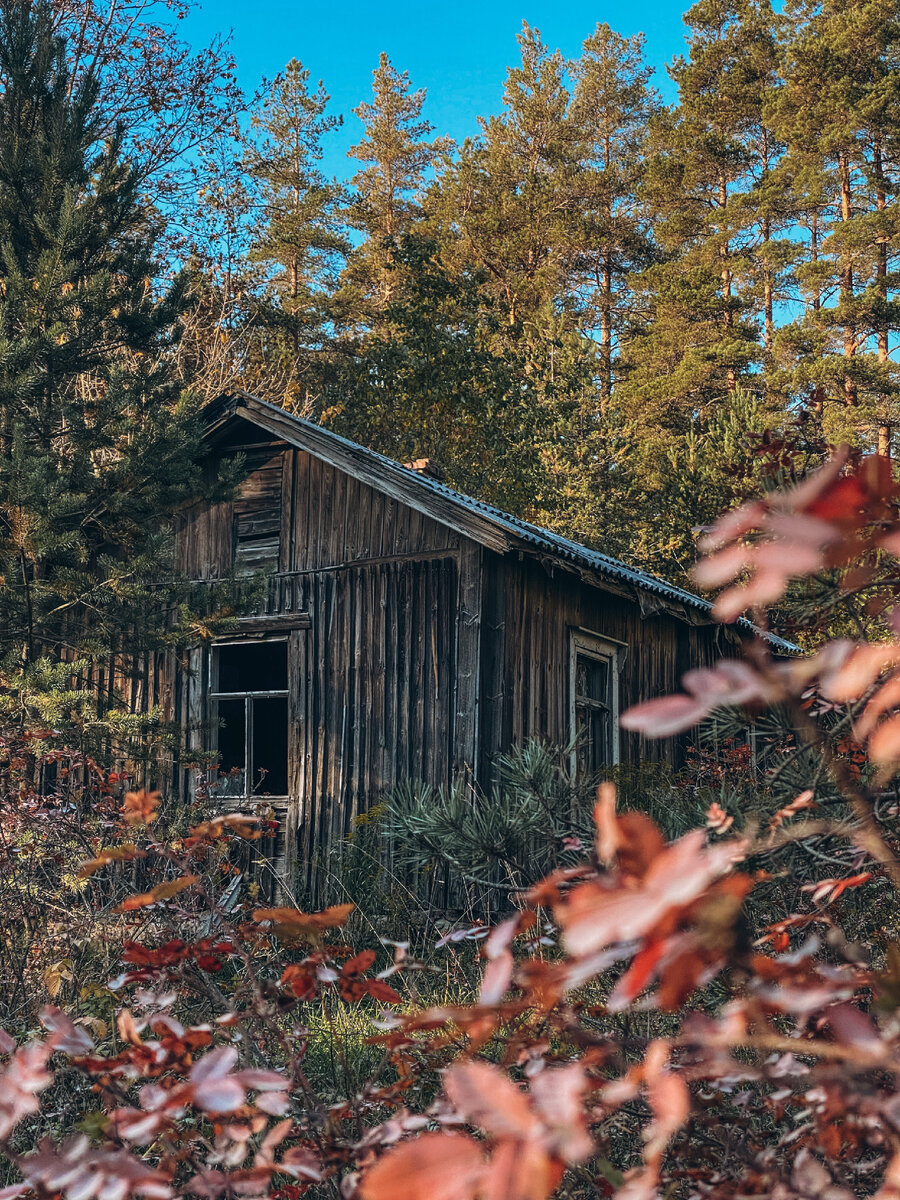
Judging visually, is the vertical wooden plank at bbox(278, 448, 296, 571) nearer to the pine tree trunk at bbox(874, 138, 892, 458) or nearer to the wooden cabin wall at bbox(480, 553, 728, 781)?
the wooden cabin wall at bbox(480, 553, 728, 781)

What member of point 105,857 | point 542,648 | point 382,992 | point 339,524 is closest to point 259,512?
point 339,524

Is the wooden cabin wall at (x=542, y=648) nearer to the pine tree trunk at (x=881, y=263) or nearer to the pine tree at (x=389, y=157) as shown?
the pine tree trunk at (x=881, y=263)

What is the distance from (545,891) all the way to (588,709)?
994cm

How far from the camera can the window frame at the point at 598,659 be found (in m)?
10.5

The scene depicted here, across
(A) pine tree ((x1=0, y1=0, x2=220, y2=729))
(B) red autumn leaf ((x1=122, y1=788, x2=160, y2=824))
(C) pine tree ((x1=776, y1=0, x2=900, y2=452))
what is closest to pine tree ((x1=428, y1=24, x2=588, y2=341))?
(C) pine tree ((x1=776, y1=0, x2=900, y2=452))

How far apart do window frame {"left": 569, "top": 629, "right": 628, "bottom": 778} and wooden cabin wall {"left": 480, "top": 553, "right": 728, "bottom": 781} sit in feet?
0.19

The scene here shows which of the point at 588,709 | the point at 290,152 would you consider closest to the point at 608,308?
the point at 290,152

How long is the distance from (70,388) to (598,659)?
18.6 feet

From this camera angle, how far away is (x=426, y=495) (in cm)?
928

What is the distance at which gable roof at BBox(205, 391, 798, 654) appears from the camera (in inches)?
351

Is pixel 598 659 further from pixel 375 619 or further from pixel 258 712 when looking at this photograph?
pixel 258 712

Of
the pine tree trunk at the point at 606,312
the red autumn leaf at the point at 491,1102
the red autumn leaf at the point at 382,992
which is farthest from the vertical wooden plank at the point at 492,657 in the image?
the pine tree trunk at the point at 606,312

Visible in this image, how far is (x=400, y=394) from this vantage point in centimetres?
2262

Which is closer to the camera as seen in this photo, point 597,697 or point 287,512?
point 287,512
